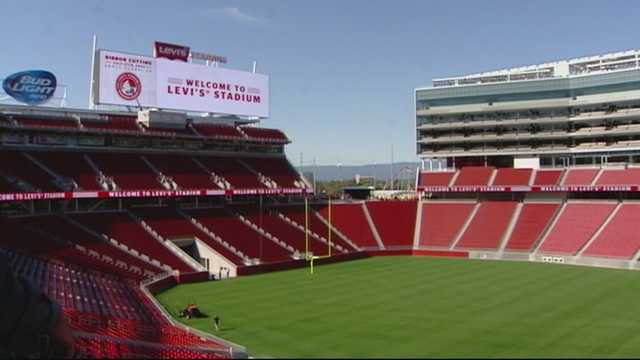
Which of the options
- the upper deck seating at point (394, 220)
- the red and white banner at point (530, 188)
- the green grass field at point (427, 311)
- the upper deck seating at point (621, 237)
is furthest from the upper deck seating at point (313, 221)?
the upper deck seating at point (621, 237)

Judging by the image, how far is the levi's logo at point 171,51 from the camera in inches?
2623

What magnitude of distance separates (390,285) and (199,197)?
2595 cm

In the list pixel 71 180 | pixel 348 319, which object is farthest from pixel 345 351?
pixel 71 180

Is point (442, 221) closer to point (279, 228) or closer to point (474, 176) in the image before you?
point (474, 176)

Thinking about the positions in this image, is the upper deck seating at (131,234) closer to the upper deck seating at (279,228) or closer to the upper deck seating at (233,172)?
the upper deck seating at (279,228)

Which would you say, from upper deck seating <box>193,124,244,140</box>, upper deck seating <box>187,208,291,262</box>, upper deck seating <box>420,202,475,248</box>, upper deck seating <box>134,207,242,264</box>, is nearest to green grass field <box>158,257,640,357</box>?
upper deck seating <box>187,208,291,262</box>

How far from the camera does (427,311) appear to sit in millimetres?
37125

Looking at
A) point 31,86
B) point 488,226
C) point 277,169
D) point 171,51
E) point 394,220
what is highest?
point 171,51

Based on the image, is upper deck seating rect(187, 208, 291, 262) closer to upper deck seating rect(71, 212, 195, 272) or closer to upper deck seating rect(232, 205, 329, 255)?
upper deck seating rect(232, 205, 329, 255)

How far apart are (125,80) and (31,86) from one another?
9528mm

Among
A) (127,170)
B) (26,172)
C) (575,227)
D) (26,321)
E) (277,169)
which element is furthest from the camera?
(277,169)

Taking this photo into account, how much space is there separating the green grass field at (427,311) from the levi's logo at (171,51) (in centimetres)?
2769

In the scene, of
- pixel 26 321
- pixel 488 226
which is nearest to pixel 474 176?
pixel 488 226

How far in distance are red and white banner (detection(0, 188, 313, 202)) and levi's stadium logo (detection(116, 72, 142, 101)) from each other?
11.5 metres
